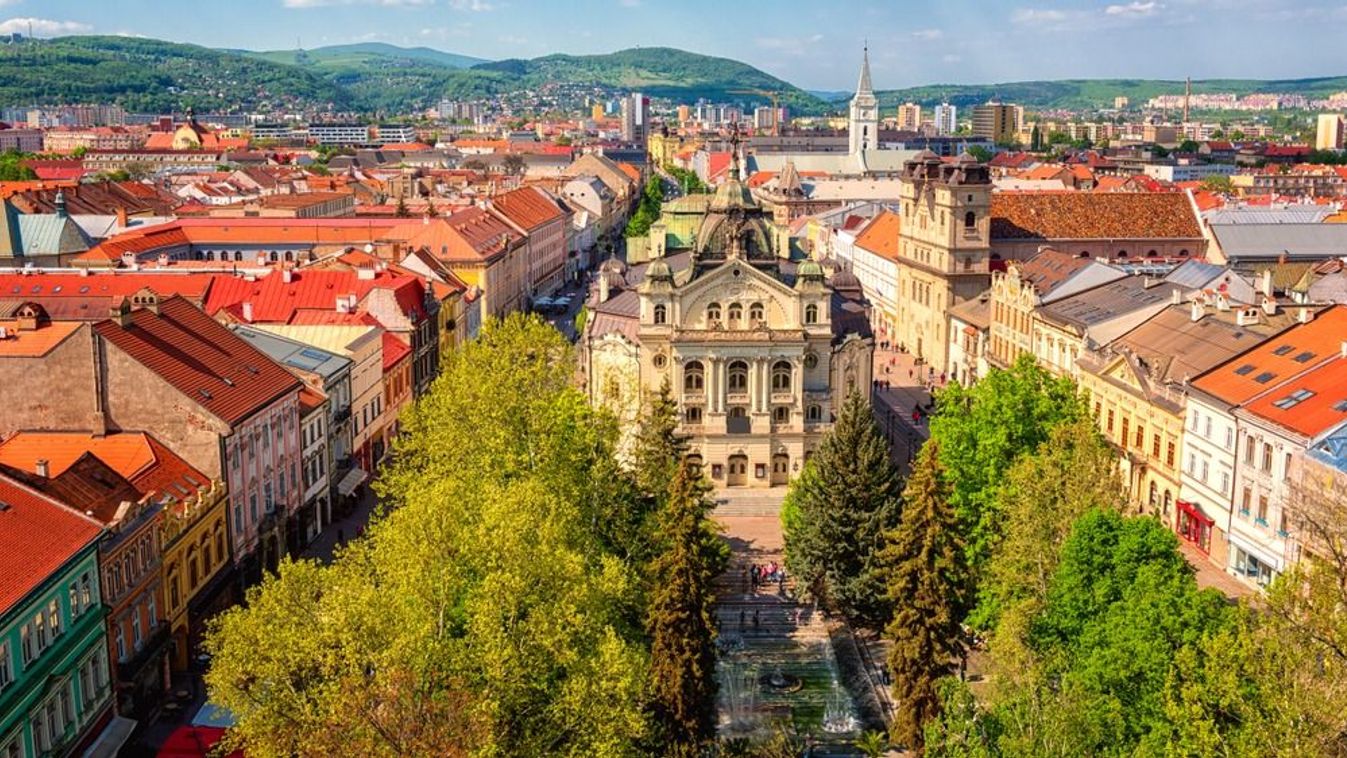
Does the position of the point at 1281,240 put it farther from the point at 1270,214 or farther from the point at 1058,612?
the point at 1058,612

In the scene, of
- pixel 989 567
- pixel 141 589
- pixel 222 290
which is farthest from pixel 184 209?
pixel 989 567

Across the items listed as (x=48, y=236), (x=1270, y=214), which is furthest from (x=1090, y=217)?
(x=48, y=236)

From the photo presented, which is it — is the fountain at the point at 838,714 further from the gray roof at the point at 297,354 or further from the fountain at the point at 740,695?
the gray roof at the point at 297,354

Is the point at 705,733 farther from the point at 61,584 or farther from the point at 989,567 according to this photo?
the point at 61,584

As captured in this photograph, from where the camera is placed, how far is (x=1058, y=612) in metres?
43.2

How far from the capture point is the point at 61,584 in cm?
4069

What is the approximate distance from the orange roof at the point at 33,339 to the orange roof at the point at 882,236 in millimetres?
86593

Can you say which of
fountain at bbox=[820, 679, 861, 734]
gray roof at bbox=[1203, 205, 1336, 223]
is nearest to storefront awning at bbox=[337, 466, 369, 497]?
fountain at bbox=[820, 679, 861, 734]

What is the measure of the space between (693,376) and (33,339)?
36077 mm

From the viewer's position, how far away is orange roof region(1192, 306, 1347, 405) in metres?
63.2

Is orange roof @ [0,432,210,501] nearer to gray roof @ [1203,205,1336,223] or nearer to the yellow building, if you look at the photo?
the yellow building

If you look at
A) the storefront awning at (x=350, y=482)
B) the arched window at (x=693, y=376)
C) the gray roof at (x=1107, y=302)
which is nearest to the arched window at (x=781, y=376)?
the arched window at (x=693, y=376)

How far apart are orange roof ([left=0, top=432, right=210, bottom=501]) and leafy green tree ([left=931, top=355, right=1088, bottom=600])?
30.0m

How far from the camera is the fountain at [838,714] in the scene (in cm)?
4928
